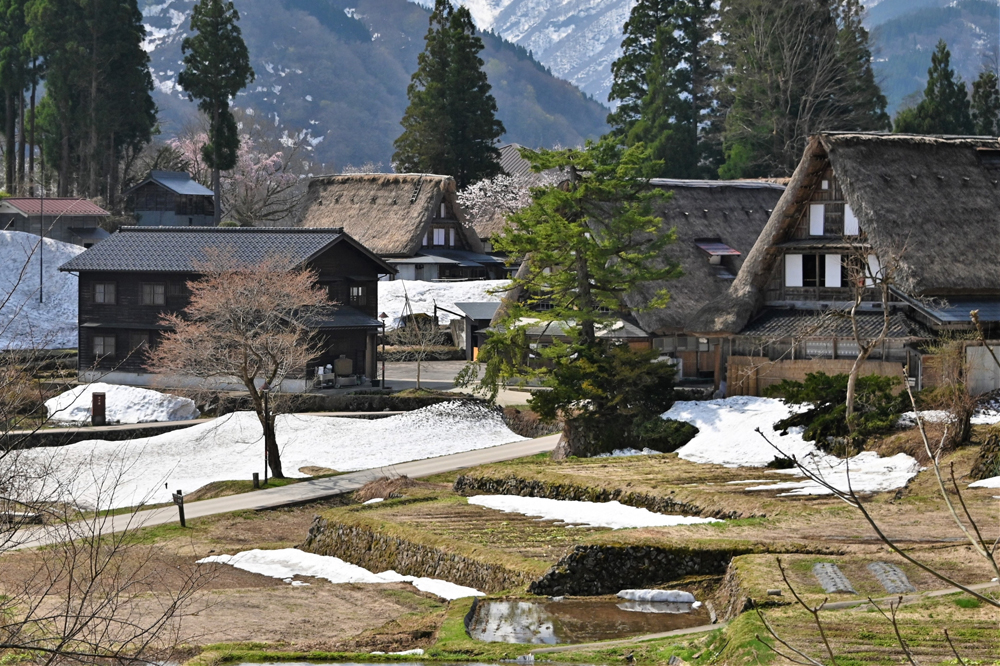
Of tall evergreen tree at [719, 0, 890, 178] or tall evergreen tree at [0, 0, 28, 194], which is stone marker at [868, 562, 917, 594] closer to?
tall evergreen tree at [719, 0, 890, 178]

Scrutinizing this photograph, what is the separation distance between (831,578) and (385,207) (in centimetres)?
5638

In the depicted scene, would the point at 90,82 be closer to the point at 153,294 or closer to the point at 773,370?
the point at 153,294

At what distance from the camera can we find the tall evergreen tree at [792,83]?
6397 cm

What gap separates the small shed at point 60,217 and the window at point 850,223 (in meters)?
43.7

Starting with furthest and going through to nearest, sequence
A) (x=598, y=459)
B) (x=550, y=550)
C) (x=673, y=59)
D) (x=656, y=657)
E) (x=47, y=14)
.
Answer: (x=673, y=59)
(x=47, y=14)
(x=598, y=459)
(x=550, y=550)
(x=656, y=657)

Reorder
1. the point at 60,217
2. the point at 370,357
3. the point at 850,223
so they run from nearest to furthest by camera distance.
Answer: the point at 850,223, the point at 370,357, the point at 60,217

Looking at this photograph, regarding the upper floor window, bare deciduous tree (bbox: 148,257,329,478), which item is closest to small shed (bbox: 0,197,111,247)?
bare deciduous tree (bbox: 148,257,329,478)

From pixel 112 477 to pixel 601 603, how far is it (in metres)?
19.4

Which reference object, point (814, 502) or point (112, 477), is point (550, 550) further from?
point (112, 477)

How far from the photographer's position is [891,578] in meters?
16.5

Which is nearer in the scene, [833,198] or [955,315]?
[955,315]

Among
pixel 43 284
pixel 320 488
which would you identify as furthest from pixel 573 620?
pixel 43 284

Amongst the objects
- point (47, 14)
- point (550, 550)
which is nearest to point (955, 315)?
point (550, 550)

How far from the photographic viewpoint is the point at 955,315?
32219 mm
